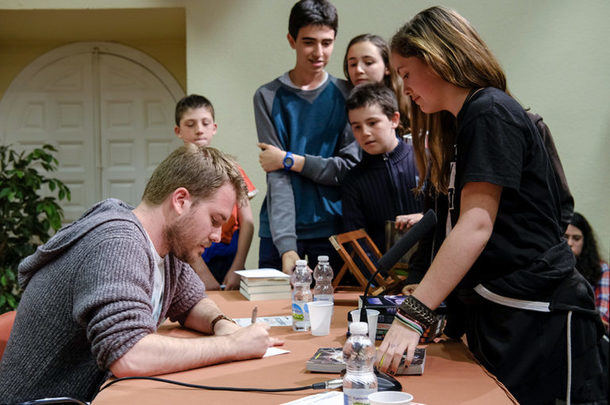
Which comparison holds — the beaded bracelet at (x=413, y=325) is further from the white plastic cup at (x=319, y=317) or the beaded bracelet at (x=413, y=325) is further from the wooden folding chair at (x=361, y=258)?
the wooden folding chair at (x=361, y=258)

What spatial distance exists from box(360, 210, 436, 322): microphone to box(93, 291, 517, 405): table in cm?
20

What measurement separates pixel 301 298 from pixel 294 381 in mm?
589

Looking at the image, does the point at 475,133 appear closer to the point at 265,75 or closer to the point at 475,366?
the point at 475,366

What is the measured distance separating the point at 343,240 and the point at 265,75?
2692 millimetres

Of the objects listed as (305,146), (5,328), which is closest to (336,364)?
(5,328)

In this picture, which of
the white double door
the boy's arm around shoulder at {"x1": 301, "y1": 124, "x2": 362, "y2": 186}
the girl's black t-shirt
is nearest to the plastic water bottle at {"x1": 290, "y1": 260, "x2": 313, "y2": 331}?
the girl's black t-shirt

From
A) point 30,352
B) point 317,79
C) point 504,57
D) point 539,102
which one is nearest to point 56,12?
point 317,79

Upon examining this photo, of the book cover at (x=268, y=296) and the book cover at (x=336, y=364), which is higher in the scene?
the book cover at (x=336, y=364)

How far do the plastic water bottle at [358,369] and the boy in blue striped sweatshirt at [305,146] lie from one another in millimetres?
1409

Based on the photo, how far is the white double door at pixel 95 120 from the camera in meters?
5.78

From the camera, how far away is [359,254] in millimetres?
2154

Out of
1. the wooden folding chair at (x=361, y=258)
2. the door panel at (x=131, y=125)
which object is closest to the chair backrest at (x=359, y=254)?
the wooden folding chair at (x=361, y=258)

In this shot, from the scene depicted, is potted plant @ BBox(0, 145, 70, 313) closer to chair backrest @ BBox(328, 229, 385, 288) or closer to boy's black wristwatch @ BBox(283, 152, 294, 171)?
boy's black wristwatch @ BBox(283, 152, 294, 171)

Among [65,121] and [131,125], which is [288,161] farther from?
[65,121]
